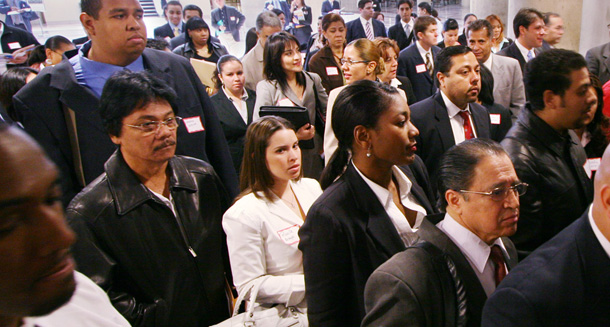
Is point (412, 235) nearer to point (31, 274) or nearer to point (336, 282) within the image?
point (336, 282)

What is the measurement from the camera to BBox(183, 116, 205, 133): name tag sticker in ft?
7.69

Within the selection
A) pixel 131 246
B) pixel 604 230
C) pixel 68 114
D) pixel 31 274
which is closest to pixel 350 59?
pixel 68 114

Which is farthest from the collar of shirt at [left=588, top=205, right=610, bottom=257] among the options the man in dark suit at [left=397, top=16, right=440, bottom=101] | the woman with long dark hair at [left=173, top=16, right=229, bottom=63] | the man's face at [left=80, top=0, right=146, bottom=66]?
the woman with long dark hair at [left=173, top=16, right=229, bottom=63]

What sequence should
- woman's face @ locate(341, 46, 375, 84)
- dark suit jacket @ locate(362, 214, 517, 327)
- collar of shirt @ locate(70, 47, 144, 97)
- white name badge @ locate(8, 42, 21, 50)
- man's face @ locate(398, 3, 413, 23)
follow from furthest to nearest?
1. man's face @ locate(398, 3, 413, 23)
2. white name badge @ locate(8, 42, 21, 50)
3. woman's face @ locate(341, 46, 375, 84)
4. collar of shirt @ locate(70, 47, 144, 97)
5. dark suit jacket @ locate(362, 214, 517, 327)

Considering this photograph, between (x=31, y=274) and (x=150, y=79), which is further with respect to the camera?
(x=150, y=79)

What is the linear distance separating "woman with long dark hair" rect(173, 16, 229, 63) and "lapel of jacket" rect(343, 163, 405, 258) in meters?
4.85

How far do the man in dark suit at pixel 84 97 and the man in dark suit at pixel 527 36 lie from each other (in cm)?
403

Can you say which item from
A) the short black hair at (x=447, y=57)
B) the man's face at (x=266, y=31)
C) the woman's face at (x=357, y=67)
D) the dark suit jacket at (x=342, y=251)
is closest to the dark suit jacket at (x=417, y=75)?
the man's face at (x=266, y=31)

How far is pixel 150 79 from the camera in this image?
1.95 m

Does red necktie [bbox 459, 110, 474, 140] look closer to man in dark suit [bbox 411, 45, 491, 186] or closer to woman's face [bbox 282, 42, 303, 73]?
man in dark suit [bbox 411, 45, 491, 186]

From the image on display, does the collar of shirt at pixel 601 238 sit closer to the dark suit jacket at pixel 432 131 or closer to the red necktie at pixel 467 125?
the dark suit jacket at pixel 432 131

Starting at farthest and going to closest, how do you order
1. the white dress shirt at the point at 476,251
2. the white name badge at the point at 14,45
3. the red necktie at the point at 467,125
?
the white name badge at the point at 14,45, the red necktie at the point at 467,125, the white dress shirt at the point at 476,251

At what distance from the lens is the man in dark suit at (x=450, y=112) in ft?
10.0

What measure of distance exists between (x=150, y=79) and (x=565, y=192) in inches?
72.4
